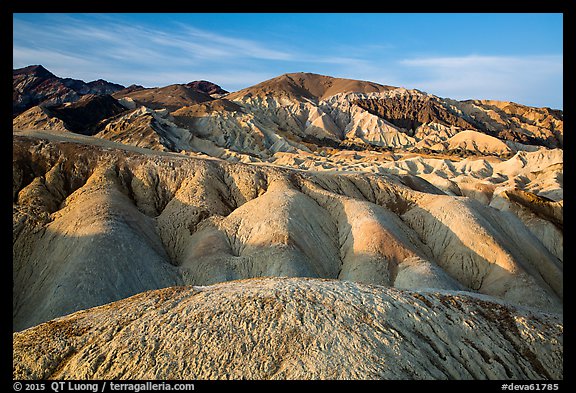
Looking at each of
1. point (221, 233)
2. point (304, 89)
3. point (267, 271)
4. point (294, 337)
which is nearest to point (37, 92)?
point (304, 89)

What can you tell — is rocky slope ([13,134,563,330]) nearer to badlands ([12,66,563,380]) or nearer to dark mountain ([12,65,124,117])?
badlands ([12,66,563,380])

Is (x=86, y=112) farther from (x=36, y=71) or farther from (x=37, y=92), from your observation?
(x=36, y=71)

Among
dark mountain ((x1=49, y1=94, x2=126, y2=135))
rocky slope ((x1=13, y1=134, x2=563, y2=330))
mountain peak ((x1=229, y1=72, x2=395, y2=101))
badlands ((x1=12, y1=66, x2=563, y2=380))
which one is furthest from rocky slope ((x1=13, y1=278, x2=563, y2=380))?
mountain peak ((x1=229, y1=72, x2=395, y2=101))

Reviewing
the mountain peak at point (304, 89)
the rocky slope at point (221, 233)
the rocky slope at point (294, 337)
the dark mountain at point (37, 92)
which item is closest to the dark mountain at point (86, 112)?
the dark mountain at point (37, 92)

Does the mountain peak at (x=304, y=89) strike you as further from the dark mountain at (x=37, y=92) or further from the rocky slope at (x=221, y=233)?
the rocky slope at (x=221, y=233)

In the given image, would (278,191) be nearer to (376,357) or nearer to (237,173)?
(237,173)
